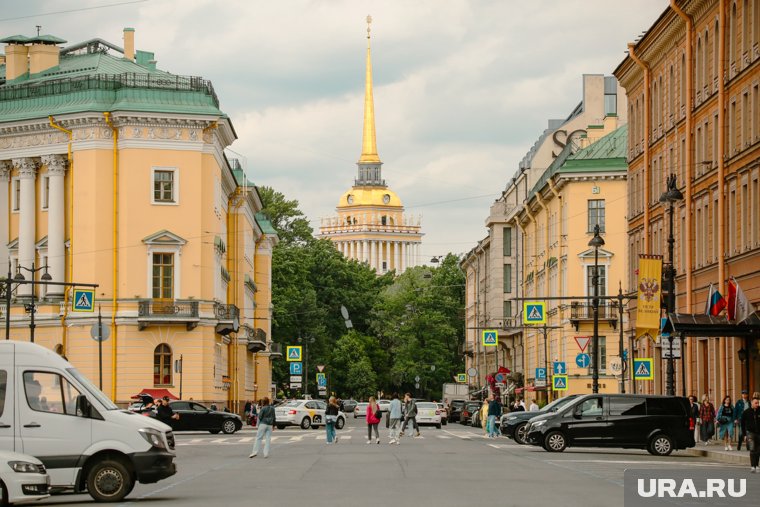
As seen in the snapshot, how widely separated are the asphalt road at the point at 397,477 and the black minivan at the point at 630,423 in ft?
1.70

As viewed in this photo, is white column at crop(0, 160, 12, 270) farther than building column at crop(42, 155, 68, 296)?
Yes

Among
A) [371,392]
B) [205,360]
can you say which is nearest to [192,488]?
[205,360]

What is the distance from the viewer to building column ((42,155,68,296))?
7569 cm

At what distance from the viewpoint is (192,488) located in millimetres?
26484

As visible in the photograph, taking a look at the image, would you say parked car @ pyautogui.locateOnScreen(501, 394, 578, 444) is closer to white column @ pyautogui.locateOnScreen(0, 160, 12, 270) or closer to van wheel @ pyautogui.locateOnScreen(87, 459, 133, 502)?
van wheel @ pyautogui.locateOnScreen(87, 459, 133, 502)

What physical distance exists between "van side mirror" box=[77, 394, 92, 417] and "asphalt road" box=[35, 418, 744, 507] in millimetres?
1367

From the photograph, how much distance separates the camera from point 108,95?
2943 inches

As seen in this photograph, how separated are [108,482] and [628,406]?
2083cm

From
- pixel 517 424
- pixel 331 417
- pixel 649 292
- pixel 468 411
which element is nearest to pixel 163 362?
pixel 468 411

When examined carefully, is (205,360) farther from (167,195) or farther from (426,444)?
(426,444)

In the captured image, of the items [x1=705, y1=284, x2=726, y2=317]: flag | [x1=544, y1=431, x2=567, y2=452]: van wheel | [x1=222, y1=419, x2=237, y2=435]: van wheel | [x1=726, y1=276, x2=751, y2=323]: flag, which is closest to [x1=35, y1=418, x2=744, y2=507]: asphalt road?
[x1=544, y1=431, x2=567, y2=452]: van wheel

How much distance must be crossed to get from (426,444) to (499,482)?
23.5m

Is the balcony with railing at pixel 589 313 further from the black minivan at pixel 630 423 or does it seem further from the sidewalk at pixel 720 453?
the black minivan at pixel 630 423

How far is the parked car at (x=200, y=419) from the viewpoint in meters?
59.8
